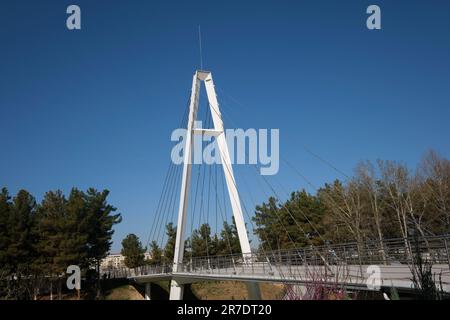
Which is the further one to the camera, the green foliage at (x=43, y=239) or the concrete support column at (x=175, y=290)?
the green foliage at (x=43, y=239)

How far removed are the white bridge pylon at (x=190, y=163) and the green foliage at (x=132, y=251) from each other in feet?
76.6

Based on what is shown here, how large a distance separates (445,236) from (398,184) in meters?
24.4

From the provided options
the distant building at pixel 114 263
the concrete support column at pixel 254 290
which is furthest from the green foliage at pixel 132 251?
the concrete support column at pixel 254 290

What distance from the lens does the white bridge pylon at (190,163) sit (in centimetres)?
Result: 2550

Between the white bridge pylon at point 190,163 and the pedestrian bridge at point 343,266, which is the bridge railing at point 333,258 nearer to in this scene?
the pedestrian bridge at point 343,266

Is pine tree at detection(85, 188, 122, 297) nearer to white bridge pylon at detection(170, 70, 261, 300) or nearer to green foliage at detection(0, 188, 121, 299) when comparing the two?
green foliage at detection(0, 188, 121, 299)

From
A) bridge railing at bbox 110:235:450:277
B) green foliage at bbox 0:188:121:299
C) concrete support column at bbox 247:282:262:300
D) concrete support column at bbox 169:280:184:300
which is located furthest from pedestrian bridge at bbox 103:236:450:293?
green foliage at bbox 0:188:121:299

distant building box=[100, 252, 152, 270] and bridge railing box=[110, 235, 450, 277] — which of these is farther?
distant building box=[100, 252, 152, 270]

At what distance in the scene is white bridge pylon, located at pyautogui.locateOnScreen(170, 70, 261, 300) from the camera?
25500mm

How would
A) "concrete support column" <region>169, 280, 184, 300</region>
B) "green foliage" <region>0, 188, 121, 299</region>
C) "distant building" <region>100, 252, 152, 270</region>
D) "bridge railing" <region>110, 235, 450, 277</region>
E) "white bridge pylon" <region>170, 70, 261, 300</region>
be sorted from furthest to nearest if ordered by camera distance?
"distant building" <region>100, 252, 152, 270</region>, "green foliage" <region>0, 188, 121, 299</region>, "concrete support column" <region>169, 280, 184, 300</region>, "white bridge pylon" <region>170, 70, 261, 300</region>, "bridge railing" <region>110, 235, 450, 277</region>

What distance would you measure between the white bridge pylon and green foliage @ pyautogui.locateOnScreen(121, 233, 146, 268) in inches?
920

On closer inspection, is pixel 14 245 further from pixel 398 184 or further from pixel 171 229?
pixel 398 184

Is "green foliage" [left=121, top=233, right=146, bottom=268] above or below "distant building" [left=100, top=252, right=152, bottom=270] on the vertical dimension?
above

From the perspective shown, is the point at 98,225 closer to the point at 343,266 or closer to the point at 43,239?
the point at 43,239
